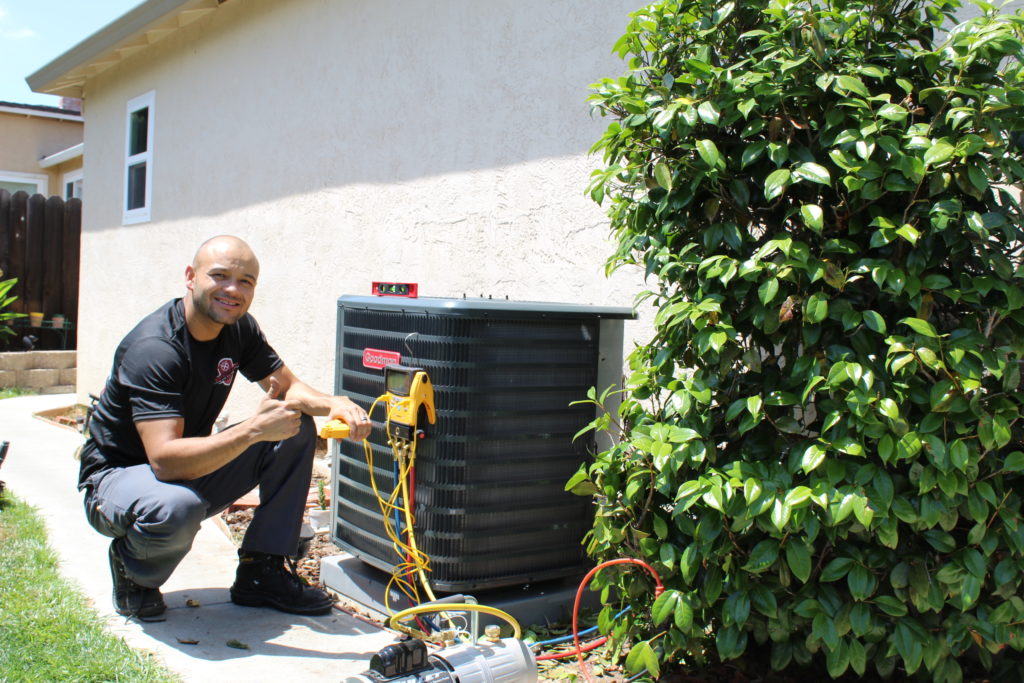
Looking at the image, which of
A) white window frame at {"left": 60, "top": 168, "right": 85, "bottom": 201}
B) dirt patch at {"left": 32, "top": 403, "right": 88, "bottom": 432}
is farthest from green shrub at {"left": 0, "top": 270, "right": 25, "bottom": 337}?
white window frame at {"left": 60, "top": 168, "right": 85, "bottom": 201}

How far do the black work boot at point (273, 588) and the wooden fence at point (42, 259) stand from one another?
1033cm

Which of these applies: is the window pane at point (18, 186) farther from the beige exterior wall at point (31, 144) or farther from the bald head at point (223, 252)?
the bald head at point (223, 252)

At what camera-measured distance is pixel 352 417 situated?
10.1 feet

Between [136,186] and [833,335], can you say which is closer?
[833,335]

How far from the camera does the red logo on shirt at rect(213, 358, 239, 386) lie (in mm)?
3547

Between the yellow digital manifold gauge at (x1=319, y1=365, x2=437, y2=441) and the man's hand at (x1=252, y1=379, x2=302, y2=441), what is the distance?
0.15 metres

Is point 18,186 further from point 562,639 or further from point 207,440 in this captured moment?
point 562,639

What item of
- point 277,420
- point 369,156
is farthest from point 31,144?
point 277,420

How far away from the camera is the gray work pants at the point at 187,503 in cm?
316

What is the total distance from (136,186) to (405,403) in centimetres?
765

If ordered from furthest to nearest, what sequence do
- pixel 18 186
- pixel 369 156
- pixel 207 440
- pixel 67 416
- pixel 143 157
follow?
1. pixel 18 186
2. pixel 67 416
3. pixel 143 157
4. pixel 369 156
5. pixel 207 440

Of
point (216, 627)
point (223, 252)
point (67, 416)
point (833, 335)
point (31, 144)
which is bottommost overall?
point (67, 416)

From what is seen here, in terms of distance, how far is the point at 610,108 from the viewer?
2.71 meters

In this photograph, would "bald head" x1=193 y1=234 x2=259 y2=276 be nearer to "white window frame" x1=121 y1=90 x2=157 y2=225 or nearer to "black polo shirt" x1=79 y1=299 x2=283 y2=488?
"black polo shirt" x1=79 y1=299 x2=283 y2=488
